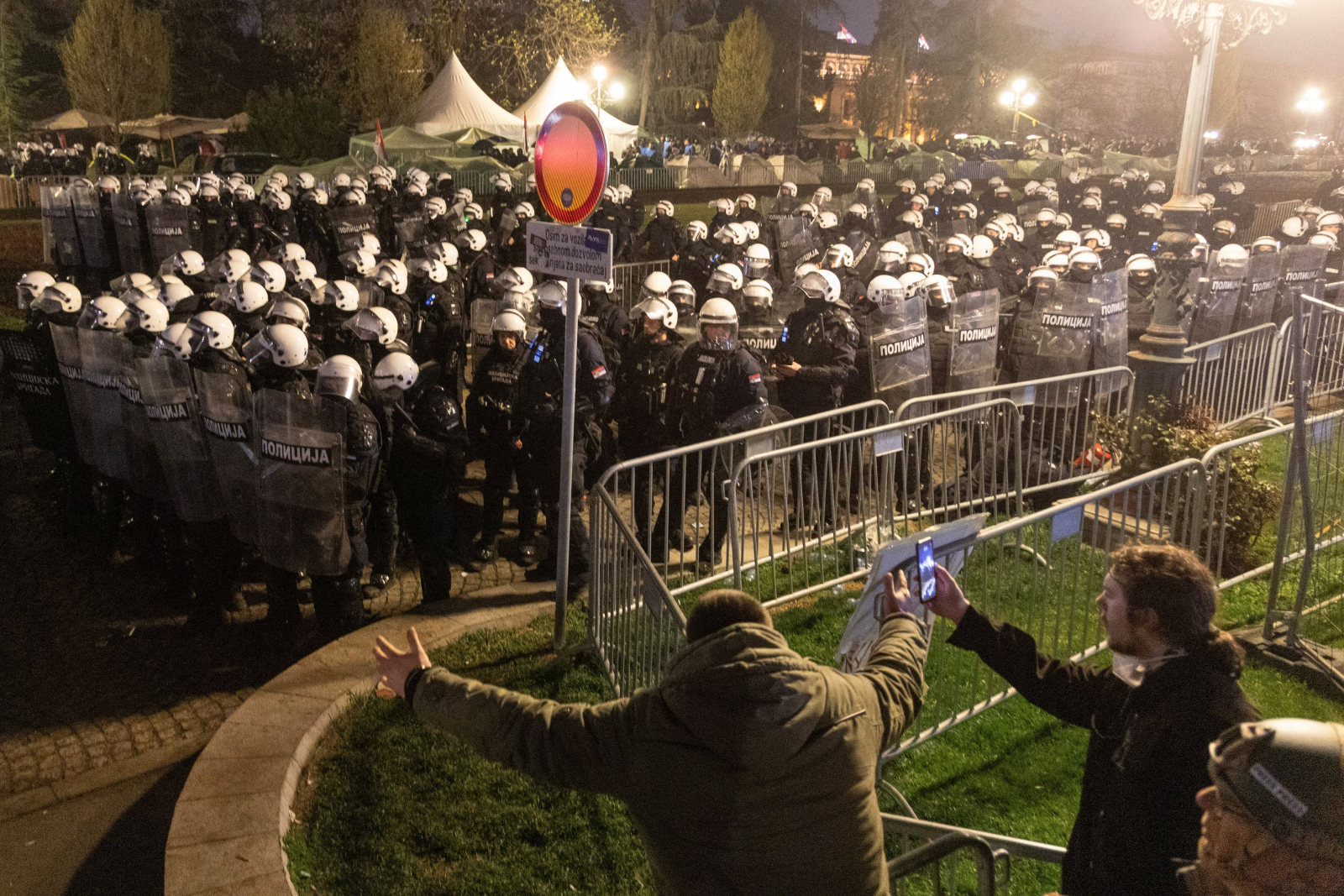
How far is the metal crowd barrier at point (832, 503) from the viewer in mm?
6023

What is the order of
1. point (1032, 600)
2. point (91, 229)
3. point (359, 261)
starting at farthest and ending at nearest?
point (91, 229) → point (359, 261) → point (1032, 600)

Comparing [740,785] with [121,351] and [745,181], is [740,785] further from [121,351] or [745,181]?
[745,181]

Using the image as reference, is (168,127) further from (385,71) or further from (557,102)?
(557,102)

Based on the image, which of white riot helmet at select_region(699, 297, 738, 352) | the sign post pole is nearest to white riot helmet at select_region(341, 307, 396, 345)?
white riot helmet at select_region(699, 297, 738, 352)

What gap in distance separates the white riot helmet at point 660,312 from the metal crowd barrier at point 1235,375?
4.71m

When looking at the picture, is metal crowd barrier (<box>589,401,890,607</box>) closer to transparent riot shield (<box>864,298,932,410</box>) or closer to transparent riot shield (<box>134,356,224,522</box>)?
transparent riot shield (<box>864,298,932,410</box>)

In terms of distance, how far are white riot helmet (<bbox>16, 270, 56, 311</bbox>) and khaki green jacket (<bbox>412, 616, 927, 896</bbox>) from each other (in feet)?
25.4

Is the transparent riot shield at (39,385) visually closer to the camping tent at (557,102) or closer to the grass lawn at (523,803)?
the grass lawn at (523,803)

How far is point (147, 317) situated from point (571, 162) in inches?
152

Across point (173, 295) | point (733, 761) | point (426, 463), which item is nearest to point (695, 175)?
point (173, 295)

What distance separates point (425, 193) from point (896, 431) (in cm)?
1539

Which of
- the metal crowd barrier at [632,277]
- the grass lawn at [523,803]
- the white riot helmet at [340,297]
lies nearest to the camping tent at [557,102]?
the metal crowd barrier at [632,277]

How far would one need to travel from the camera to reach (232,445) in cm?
592

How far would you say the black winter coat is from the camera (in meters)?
2.57
